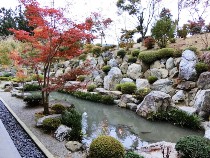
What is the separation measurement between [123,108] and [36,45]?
6535 millimetres

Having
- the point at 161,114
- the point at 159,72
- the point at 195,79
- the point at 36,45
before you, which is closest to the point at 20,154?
the point at 36,45

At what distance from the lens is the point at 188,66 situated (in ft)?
42.4

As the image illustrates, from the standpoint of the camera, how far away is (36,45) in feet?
28.7

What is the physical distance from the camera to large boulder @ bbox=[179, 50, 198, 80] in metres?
12.6

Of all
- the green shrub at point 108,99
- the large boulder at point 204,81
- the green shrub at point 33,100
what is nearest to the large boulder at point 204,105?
the large boulder at point 204,81

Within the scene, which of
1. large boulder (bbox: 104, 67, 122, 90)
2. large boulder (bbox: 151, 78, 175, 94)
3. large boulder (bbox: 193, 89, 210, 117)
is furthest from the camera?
large boulder (bbox: 104, 67, 122, 90)

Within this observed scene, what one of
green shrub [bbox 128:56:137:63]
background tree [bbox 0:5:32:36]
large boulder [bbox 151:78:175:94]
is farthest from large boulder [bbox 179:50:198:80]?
background tree [bbox 0:5:32:36]

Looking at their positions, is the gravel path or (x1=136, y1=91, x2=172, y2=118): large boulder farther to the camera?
(x1=136, y1=91, x2=172, y2=118): large boulder

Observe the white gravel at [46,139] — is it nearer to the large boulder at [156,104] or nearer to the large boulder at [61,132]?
the large boulder at [61,132]

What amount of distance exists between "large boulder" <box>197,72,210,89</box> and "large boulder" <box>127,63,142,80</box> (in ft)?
18.4

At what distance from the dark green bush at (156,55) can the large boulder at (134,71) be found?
75 centimetres

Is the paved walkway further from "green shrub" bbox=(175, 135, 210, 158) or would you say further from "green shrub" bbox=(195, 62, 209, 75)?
"green shrub" bbox=(195, 62, 209, 75)

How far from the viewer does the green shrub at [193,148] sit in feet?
16.8

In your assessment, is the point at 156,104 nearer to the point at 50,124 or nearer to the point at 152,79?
the point at 152,79
